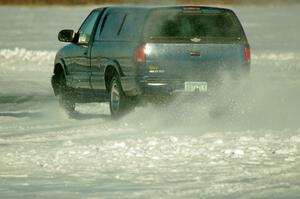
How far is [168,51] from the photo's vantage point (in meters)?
16.4

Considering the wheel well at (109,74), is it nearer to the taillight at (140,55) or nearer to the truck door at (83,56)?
the truck door at (83,56)

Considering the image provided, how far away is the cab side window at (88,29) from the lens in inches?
719

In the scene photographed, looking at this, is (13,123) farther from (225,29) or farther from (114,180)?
(114,180)

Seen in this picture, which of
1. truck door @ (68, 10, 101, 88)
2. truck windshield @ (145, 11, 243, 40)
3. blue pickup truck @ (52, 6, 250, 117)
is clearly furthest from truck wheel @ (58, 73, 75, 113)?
truck windshield @ (145, 11, 243, 40)

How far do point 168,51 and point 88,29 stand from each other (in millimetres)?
2440

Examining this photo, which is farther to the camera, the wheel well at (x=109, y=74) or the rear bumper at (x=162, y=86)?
the wheel well at (x=109, y=74)

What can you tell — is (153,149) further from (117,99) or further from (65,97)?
(65,97)

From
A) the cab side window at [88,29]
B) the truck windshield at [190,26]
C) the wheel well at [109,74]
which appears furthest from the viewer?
the cab side window at [88,29]

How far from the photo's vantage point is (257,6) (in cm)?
8556

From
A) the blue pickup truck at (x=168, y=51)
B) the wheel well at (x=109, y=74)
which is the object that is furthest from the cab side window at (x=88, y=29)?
the wheel well at (x=109, y=74)

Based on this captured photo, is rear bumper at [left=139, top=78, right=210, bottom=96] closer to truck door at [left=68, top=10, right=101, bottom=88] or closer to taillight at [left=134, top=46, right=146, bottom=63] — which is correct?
taillight at [left=134, top=46, right=146, bottom=63]

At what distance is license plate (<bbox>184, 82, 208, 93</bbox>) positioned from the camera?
54.1 feet

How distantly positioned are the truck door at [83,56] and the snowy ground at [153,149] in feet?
2.18

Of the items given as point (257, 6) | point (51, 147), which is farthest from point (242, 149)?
point (257, 6)
